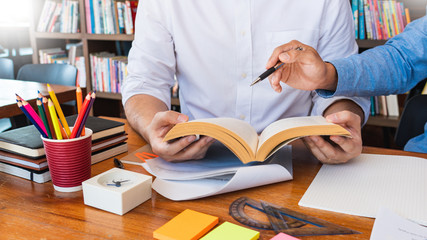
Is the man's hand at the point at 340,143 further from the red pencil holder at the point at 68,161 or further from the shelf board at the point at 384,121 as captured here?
the shelf board at the point at 384,121

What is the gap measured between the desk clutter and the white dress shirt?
0.33 m

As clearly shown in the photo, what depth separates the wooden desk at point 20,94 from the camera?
4.83ft

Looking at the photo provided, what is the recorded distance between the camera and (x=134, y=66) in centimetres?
127

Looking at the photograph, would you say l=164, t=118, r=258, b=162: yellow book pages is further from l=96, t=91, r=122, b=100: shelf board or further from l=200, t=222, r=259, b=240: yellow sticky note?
l=96, t=91, r=122, b=100: shelf board

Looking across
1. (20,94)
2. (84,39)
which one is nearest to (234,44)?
(20,94)

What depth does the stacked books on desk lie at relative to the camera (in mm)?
777

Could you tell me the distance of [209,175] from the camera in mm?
755

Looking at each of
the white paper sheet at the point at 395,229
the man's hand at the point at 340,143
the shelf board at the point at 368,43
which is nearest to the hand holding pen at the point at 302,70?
the man's hand at the point at 340,143

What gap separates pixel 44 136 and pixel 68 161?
0.07 m

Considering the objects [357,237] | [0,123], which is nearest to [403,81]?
[357,237]

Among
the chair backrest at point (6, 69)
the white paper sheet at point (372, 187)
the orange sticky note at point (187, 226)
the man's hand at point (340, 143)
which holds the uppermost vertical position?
the man's hand at point (340, 143)

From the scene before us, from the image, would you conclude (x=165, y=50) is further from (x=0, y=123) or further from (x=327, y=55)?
(x=0, y=123)

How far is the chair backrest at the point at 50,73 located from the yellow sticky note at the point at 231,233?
188 centimetres

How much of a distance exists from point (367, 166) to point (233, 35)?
641 mm
